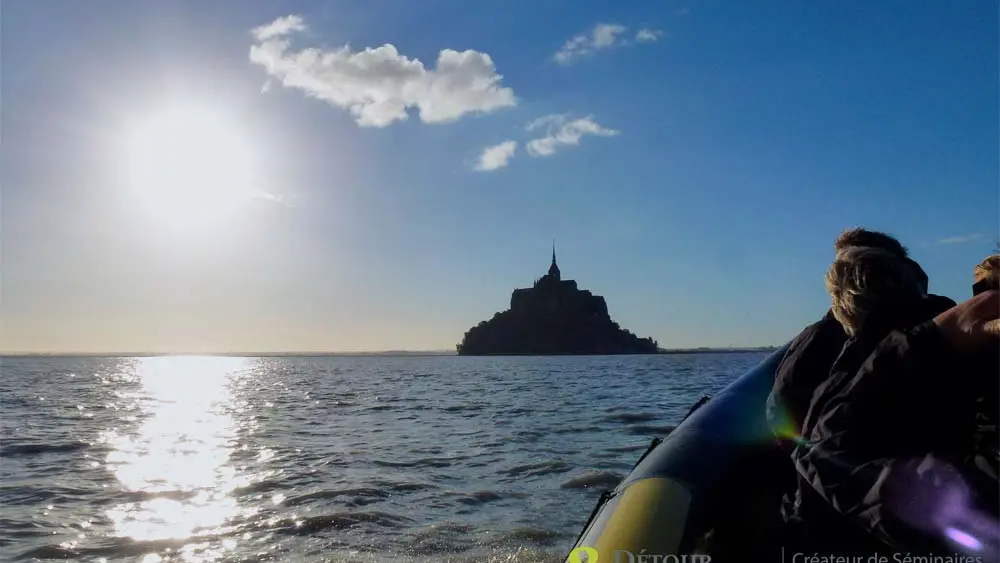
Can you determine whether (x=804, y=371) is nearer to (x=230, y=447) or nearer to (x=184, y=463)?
(x=184, y=463)

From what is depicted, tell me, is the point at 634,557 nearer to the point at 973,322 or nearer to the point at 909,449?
the point at 909,449

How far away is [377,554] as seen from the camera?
5.06 metres

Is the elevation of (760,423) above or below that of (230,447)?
above

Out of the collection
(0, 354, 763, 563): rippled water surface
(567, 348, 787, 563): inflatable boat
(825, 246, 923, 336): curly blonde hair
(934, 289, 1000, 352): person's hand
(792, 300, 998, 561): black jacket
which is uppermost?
(825, 246, 923, 336): curly blonde hair

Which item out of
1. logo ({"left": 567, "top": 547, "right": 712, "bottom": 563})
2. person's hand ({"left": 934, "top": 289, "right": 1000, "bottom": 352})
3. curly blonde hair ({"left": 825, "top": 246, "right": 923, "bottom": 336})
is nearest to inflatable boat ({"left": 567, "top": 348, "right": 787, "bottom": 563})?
logo ({"left": 567, "top": 547, "right": 712, "bottom": 563})

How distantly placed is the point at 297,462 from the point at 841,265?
26.7 ft

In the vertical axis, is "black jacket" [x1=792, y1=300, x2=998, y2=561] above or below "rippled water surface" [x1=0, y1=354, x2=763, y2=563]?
above

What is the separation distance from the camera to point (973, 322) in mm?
2002

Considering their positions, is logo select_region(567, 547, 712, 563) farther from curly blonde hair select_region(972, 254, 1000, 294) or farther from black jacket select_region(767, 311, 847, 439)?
curly blonde hair select_region(972, 254, 1000, 294)

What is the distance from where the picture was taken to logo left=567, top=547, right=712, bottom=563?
2831 millimetres

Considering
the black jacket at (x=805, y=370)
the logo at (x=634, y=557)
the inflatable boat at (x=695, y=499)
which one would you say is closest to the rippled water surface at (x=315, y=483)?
the inflatable boat at (x=695, y=499)

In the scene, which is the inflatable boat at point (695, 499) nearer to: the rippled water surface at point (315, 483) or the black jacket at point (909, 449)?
the black jacket at point (909, 449)

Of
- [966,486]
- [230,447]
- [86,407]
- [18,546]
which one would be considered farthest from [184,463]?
[86,407]

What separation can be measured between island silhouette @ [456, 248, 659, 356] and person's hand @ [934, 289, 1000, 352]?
12881 centimetres
